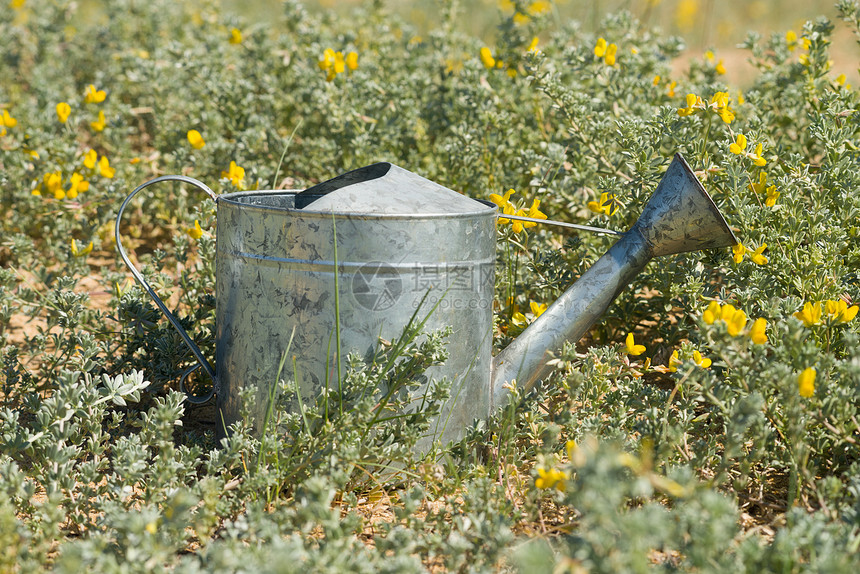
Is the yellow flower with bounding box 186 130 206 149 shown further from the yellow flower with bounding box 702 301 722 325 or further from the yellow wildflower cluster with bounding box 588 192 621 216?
the yellow flower with bounding box 702 301 722 325

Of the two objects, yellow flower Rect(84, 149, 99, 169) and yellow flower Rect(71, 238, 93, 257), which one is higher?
yellow flower Rect(84, 149, 99, 169)

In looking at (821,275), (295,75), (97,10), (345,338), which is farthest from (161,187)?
(97,10)

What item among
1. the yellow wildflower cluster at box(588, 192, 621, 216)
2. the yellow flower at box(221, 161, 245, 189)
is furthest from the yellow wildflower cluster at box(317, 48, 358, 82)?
the yellow wildflower cluster at box(588, 192, 621, 216)

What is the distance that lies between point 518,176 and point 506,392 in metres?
1.19

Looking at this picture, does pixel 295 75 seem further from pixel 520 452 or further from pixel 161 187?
pixel 520 452

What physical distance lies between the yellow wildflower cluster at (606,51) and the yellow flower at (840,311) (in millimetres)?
1352

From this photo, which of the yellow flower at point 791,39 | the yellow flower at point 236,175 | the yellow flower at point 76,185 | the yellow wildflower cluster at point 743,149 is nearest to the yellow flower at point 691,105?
the yellow wildflower cluster at point 743,149

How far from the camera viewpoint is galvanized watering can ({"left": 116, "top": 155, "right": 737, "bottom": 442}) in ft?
5.83

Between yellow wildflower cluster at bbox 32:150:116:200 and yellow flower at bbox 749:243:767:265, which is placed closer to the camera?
yellow flower at bbox 749:243:767:265

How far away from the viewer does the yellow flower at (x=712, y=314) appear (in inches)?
62.2

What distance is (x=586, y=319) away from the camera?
202 cm

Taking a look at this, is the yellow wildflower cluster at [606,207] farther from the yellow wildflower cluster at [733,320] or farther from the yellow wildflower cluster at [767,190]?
the yellow wildflower cluster at [733,320]

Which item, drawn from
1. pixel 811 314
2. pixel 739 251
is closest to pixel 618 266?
pixel 739 251

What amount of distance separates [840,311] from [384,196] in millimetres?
1063
